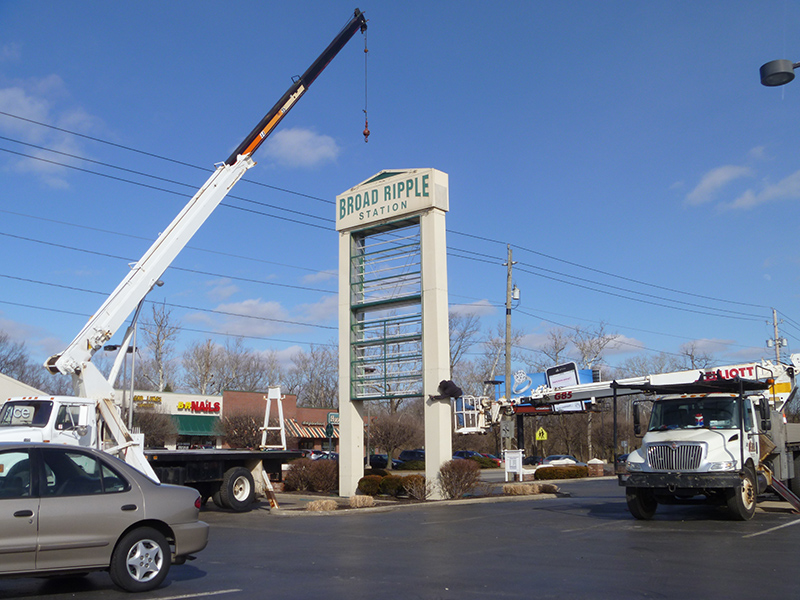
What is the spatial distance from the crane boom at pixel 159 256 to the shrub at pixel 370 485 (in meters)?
9.63

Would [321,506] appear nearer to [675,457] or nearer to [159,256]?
[159,256]

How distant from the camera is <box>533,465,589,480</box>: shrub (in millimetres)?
33781

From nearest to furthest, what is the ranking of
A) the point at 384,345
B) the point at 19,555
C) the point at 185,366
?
the point at 19,555
the point at 384,345
the point at 185,366

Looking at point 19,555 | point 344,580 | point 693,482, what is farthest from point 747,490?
point 19,555

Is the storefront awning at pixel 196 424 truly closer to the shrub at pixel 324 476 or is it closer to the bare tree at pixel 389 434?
the bare tree at pixel 389 434

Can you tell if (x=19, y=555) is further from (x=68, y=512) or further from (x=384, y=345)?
(x=384, y=345)

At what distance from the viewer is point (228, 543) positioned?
40.9 feet

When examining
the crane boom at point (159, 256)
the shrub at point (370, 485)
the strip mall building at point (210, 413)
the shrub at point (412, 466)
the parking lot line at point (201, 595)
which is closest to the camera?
the parking lot line at point (201, 595)

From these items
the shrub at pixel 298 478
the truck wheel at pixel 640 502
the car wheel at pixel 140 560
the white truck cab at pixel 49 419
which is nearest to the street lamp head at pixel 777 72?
the truck wheel at pixel 640 502

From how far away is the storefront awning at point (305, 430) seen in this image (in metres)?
57.6

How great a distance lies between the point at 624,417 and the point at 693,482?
65.6m

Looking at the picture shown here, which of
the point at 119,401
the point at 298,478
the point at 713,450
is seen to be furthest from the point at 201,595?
the point at 298,478

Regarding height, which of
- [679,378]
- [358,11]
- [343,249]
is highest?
[358,11]

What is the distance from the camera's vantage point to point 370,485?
78.7 feet
